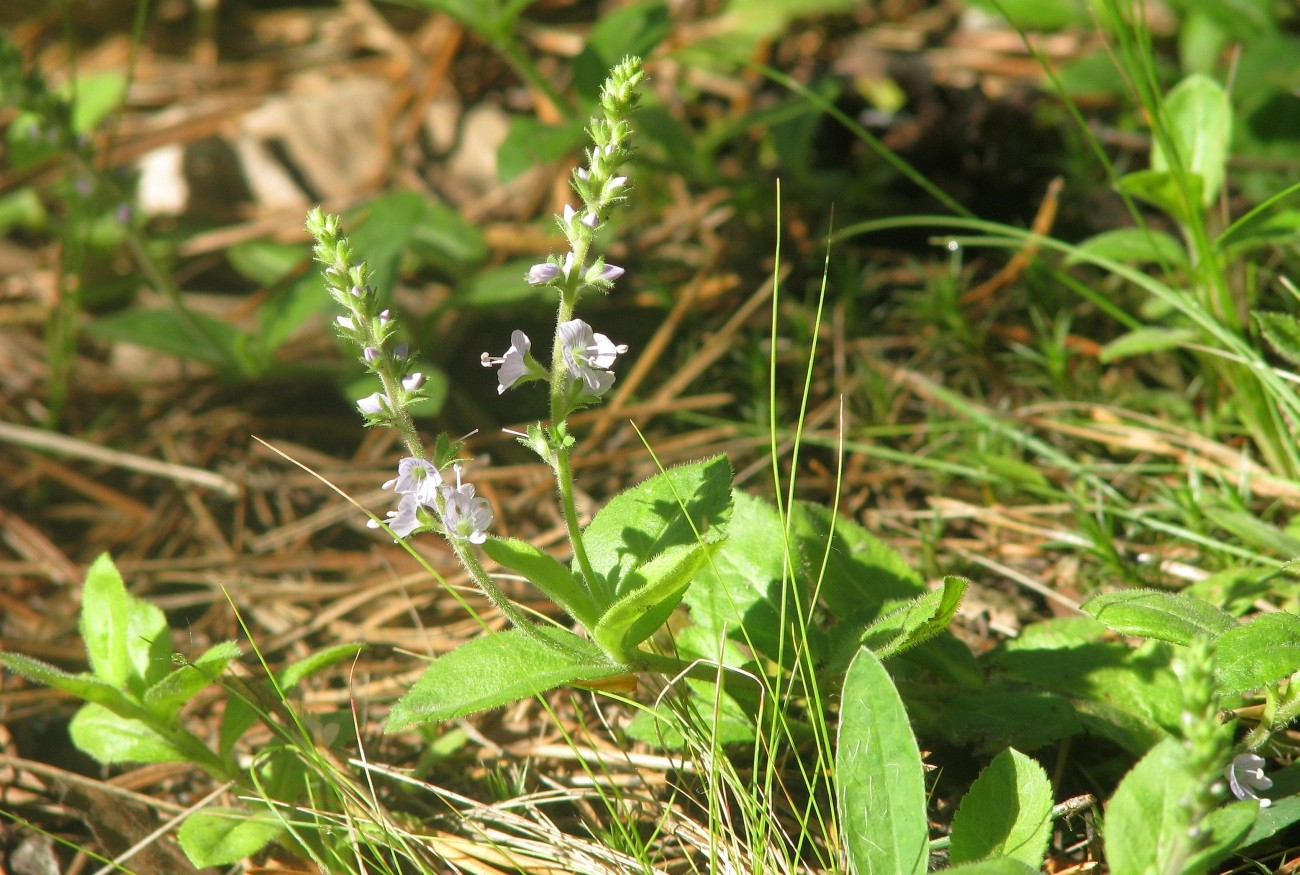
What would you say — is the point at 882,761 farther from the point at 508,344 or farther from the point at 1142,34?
the point at 508,344

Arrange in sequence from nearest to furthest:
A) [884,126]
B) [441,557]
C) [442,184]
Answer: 1. [441,557]
2. [884,126]
3. [442,184]

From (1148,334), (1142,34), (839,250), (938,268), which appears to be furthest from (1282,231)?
(839,250)

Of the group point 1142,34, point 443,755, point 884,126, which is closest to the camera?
point 443,755

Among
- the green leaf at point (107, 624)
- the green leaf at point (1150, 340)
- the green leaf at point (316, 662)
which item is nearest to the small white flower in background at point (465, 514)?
the green leaf at point (316, 662)

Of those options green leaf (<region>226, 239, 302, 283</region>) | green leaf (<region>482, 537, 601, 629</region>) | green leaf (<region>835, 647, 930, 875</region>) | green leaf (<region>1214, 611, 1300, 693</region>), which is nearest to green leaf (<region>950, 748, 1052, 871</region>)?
green leaf (<region>835, 647, 930, 875</region>)

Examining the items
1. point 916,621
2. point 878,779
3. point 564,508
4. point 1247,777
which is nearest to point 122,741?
point 564,508

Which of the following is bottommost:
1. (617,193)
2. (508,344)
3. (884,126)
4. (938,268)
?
(508,344)

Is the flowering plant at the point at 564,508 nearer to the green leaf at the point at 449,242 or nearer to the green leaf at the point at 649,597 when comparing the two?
the green leaf at the point at 649,597

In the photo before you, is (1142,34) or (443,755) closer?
(443,755)
